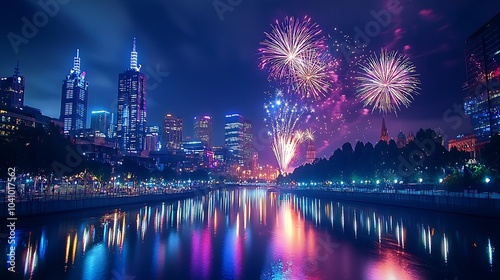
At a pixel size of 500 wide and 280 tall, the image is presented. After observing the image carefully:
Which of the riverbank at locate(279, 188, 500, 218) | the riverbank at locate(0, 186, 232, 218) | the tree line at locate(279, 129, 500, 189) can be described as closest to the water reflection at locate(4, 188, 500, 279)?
the riverbank at locate(0, 186, 232, 218)

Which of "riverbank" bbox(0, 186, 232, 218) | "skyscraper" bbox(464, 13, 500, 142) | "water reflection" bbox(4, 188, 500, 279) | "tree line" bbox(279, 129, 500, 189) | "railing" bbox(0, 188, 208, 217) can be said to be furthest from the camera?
"skyscraper" bbox(464, 13, 500, 142)

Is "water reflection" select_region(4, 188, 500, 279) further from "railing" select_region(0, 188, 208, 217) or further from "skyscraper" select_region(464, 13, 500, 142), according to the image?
"skyscraper" select_region(464, 13, 500, 142)

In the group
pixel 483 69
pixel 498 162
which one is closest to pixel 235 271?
pixel 498 162

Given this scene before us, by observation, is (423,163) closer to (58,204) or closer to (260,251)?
(260,251)

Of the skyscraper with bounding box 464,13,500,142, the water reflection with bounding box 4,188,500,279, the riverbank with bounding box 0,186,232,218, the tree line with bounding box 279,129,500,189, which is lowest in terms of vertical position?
the water reflection with bounding box 4,188,500,279

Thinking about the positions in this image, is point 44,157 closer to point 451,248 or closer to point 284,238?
point 284,238

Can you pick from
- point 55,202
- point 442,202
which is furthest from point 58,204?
point 442,202

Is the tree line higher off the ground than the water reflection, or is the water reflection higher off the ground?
the tree line
